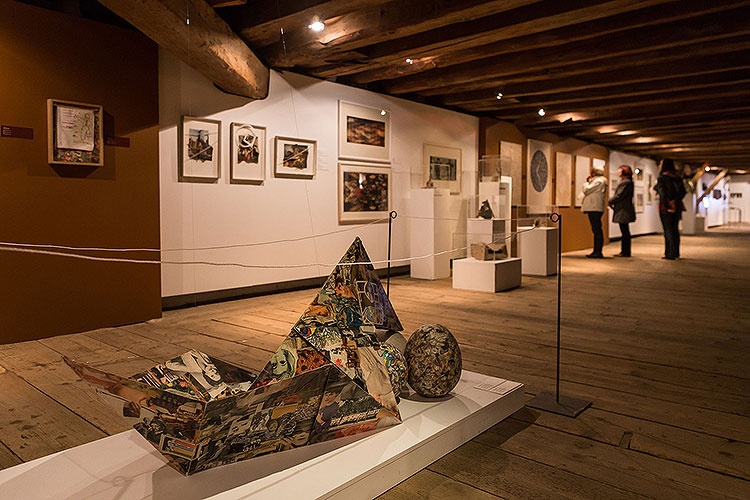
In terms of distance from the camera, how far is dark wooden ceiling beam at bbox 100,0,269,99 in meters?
3.91

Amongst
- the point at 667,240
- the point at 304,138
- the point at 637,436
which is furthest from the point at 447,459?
the point at 667,240

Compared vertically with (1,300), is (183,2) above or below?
above

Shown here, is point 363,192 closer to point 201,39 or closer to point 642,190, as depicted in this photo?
point 201,39

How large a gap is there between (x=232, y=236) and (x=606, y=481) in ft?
14.9

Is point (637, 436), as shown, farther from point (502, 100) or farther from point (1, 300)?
point (502, 100)

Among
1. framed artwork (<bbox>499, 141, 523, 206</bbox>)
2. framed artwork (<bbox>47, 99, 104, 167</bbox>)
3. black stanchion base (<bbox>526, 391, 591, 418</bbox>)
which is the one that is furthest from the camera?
framed artwork (<bbox>499, 141, 523, 206</bbox>)

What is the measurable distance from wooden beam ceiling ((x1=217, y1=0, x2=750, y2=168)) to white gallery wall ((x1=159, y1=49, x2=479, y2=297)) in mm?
426

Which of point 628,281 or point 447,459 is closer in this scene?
point 447,459

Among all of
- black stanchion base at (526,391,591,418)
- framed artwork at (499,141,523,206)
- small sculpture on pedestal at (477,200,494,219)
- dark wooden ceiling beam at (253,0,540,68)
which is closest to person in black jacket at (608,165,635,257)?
framed artwork at (499,141,523,206)

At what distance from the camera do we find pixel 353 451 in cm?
181

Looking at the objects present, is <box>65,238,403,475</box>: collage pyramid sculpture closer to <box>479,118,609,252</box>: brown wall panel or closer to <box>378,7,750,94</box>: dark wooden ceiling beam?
<box>378,7,750,94</box>: dark wooden ceiling beam

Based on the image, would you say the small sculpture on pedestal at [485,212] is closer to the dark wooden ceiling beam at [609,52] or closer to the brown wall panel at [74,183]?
Answer: the dark wooden ceiling beam at [609,52]

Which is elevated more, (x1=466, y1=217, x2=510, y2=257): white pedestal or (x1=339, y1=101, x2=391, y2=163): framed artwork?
(x1=339, y1=101, x2=391, y2=163): framed artwork

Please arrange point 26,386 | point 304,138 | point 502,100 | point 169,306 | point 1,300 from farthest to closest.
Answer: point 502,100, point 304,138, point 169,306, point 1,300, point 26,386
